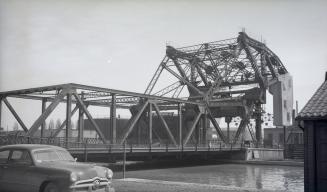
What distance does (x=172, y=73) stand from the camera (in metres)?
59.5

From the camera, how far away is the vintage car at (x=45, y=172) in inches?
441

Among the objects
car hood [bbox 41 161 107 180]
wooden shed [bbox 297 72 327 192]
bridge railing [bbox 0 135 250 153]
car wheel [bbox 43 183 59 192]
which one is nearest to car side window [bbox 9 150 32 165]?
car hood [bbox 41 161 107 180]

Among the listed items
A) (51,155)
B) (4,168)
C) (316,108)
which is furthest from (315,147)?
(4,168)

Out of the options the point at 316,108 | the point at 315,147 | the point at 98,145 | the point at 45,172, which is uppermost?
the point at 316,108

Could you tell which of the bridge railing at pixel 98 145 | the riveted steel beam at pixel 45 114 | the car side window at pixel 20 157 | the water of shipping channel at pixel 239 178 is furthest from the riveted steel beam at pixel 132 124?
the car side window at pixel 20 157

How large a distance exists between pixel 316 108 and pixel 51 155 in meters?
8.91

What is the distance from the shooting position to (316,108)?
1433cm

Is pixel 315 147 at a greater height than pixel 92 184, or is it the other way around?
pixel 315 147

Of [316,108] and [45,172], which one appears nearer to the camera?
[45,172]

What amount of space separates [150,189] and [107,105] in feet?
123

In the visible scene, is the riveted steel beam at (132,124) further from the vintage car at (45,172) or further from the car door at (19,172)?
the car door at (19,172)

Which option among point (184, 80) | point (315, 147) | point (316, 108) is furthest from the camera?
point (184, 80)

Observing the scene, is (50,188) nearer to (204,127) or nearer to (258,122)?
(204,127)

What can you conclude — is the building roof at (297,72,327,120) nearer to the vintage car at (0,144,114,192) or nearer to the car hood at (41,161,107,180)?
the vintage car at (0,144,114,192)
